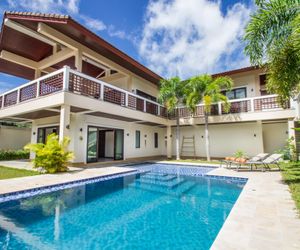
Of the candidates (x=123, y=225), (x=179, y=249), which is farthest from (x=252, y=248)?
(x=123, y=225)

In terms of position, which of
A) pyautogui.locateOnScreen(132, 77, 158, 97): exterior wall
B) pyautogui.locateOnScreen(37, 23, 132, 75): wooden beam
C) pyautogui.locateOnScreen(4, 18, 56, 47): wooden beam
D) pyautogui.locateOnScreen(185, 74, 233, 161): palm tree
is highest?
pyautogui.locateOnScreen(4, 18, 56, 47): wooden beam

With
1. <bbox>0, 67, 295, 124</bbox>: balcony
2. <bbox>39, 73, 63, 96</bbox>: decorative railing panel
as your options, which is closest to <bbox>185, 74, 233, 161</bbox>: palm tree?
<bbox>0, 67, 295, 124</bbox>: balcony

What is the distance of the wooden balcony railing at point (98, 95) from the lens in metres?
9.96

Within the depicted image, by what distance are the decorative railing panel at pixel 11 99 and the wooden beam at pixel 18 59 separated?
8.36 ft

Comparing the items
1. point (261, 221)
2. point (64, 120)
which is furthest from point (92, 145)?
point (261, 221)

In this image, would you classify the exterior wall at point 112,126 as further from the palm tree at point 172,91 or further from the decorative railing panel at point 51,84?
the palm tree at point 172,91

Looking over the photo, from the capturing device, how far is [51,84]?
10289 mm

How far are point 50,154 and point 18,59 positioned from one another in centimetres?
941

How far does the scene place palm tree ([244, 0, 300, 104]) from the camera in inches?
238

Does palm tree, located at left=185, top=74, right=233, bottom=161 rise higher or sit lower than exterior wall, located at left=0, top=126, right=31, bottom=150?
higher

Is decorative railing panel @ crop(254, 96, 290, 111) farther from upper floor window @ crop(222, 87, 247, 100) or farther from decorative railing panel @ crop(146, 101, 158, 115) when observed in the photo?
decorative railing panel @ crop(146, 101, 158, 115)

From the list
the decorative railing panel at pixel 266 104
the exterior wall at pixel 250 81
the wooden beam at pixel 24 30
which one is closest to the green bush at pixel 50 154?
the wooden beam at pixel 24 30

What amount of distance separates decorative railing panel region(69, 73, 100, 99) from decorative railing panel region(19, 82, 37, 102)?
114 inches

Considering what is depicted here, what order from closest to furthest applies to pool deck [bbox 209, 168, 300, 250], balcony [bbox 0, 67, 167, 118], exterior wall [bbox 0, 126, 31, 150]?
pool deck [bbox 209, 168, 300, 250], balcony [bbox 0, 67, 167, 118], exterior wall [bbox 0, 126, 31, 150]
